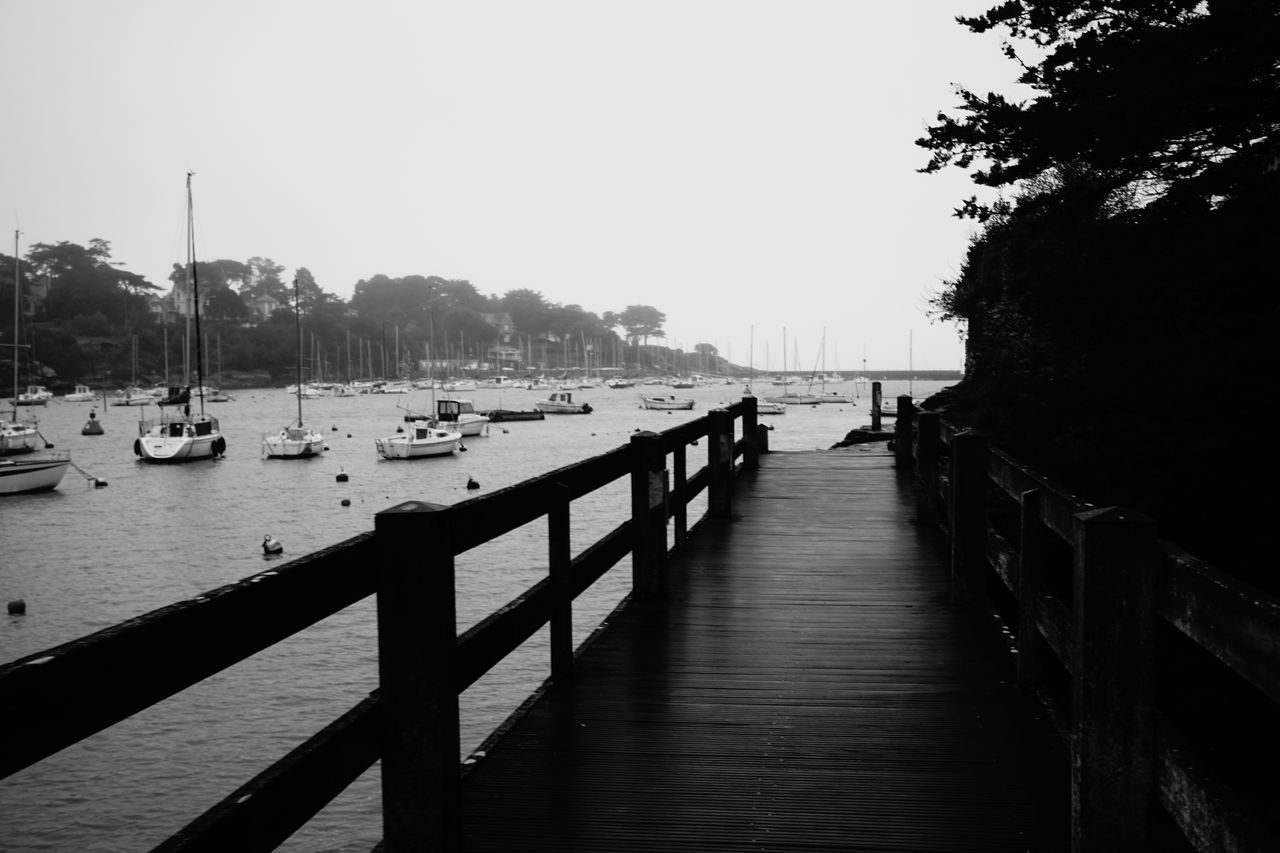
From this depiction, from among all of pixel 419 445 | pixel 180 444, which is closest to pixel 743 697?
pixel 419 445

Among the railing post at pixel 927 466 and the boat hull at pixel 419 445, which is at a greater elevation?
the railing post at pixel 927 466

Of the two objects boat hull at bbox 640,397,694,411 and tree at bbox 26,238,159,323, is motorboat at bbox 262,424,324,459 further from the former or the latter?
tree at bbox 26,238,159,323

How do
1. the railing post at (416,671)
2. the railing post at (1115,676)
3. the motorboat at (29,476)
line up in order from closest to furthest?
the railing post at (1115,676)
the railing post at (416,671)
the motorboat at (29,476)

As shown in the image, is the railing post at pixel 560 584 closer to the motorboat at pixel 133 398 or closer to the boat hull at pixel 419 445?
the boat hull at pixel 419 445

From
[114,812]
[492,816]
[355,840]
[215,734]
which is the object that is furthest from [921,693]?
[215,734]

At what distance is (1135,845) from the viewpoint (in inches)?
125

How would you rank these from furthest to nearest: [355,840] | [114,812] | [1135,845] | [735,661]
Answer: [114,812]
[355,840]
[735,661]
[1135,845]

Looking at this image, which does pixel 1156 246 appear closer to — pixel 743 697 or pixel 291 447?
pixel 743 697

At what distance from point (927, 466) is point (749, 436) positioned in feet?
19.3

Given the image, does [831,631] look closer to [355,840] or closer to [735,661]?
[735,661]

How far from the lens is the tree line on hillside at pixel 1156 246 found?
28.9ft

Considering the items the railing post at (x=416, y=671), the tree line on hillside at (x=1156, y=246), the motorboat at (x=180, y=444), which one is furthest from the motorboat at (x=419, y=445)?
the railing post at (x=416, y=671)

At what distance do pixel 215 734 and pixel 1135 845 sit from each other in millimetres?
13872

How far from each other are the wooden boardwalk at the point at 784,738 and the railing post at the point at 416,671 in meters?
0.35
